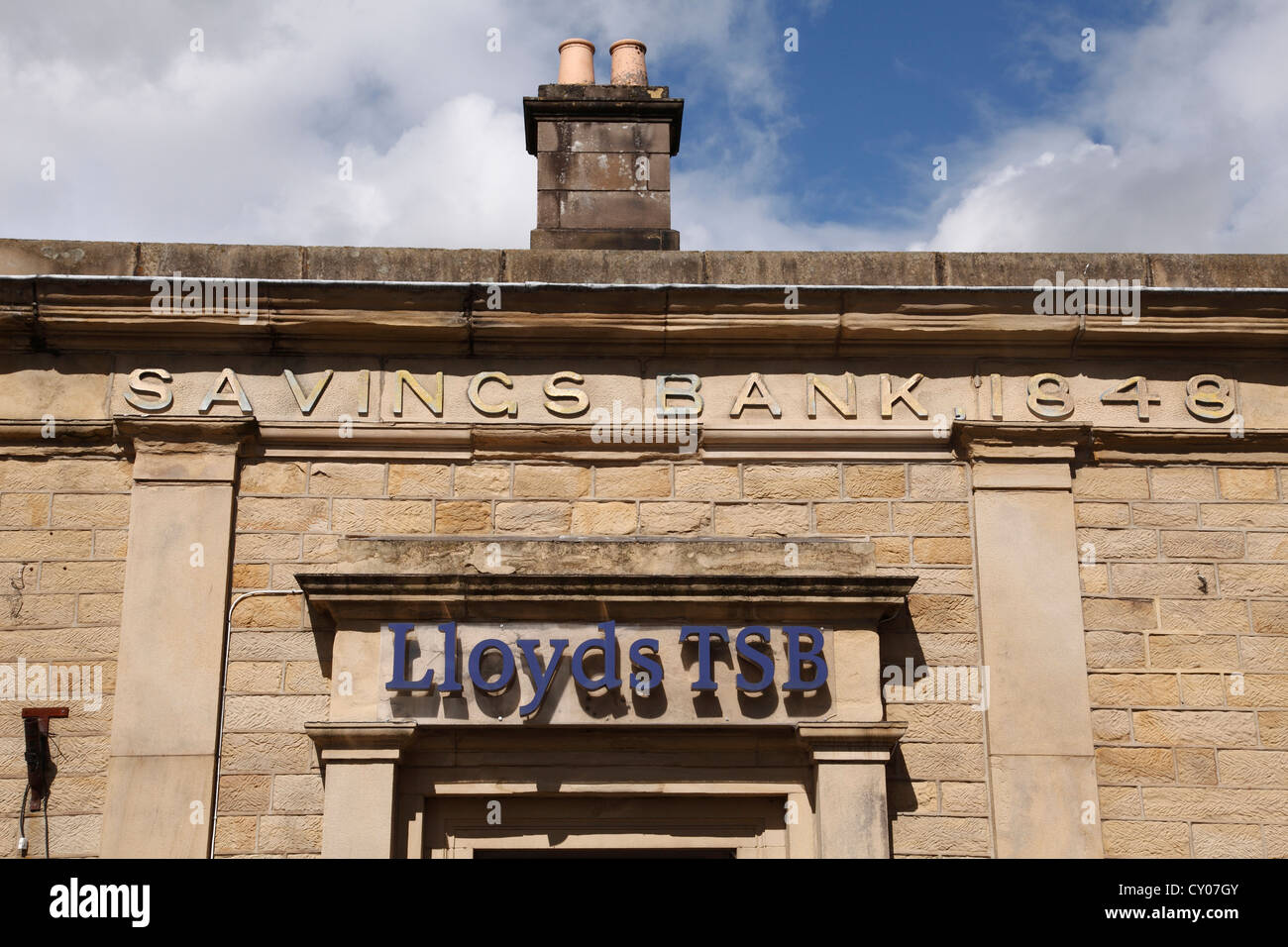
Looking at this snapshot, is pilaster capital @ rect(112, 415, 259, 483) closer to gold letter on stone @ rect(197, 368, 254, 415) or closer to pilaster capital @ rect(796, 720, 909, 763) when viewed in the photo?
gold letter on stone @ rect(197, 368, 254, 415)

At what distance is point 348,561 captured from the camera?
7.93 meters

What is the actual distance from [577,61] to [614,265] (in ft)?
6.49

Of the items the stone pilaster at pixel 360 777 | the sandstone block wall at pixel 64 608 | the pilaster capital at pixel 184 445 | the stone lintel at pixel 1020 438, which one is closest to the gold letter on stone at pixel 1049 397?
the stone lintel at pixel 1020 438

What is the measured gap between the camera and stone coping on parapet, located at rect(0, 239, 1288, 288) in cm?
840

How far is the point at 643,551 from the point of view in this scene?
26.3ft

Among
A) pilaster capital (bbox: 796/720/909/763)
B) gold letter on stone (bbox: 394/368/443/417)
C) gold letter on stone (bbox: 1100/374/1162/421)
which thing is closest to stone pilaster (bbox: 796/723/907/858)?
pilaster capital (bbox: 796/720/909/763)

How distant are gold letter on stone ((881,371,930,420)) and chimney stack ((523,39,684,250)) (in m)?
1.67

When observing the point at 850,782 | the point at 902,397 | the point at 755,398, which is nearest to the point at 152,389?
the point at 755,398

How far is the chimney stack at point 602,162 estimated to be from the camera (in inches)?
359

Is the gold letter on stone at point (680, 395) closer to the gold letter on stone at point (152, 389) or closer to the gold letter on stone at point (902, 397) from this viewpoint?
the gold letter on stone at point (902, 397)

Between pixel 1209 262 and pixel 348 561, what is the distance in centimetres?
522

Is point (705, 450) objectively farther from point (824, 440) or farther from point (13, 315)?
point (13, 315)

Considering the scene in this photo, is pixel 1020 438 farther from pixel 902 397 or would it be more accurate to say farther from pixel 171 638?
pixel 171 638

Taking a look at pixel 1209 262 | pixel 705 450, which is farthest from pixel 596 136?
pixel 1209 262
